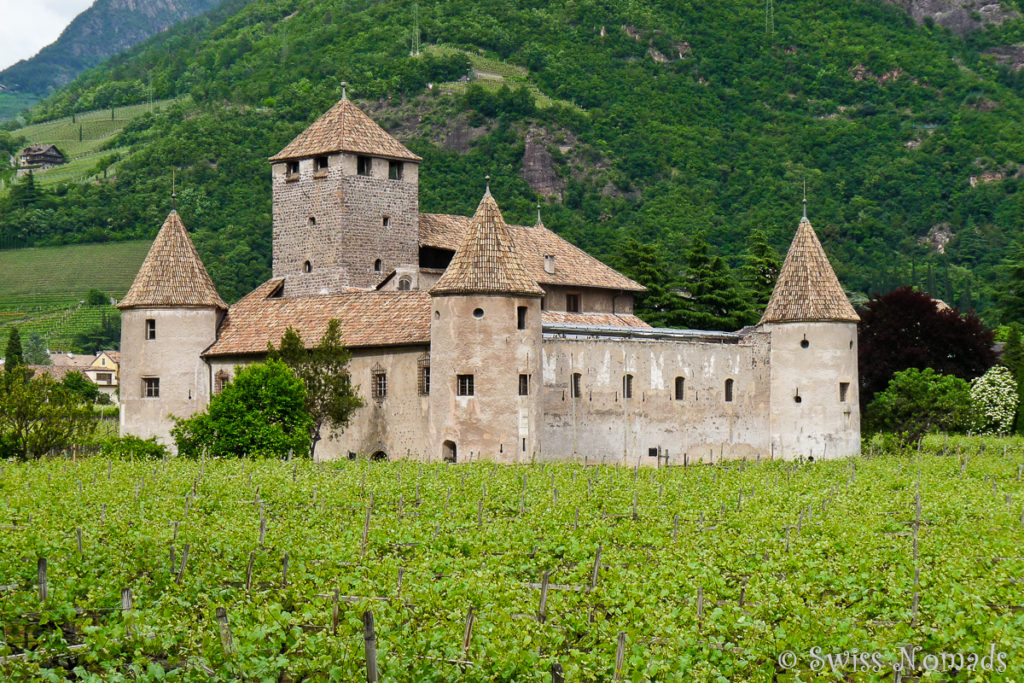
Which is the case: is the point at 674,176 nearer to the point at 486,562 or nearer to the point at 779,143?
the point at 779,143

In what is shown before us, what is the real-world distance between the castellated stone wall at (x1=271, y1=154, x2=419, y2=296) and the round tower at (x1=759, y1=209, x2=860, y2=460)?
1283cm

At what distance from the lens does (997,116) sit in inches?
5369

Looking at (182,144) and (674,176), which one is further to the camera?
(182,144)

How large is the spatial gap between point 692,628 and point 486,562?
20.0ft

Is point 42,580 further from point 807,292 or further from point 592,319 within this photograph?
point 592,319

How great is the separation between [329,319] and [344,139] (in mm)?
7959

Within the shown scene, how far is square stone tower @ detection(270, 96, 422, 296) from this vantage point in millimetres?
53250

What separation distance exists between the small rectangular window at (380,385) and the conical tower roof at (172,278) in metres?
6.54

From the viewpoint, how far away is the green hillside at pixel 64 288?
388ft

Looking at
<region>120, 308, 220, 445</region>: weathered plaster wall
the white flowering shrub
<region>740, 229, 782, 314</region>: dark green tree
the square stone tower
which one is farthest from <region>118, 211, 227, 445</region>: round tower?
<region>740, 229, 782, 314</region>: dark green tree

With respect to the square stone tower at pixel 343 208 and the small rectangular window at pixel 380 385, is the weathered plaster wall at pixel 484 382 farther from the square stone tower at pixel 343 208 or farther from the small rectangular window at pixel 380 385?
the square stone tower at pixel 343 208

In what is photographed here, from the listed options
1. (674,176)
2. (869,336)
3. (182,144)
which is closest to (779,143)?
(674,176)

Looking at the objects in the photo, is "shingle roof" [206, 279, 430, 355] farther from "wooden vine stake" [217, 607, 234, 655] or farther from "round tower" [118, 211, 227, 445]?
"wooden vine stake" [217, 607, 234, 655]

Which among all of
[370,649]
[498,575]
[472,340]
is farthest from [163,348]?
[370,649]
